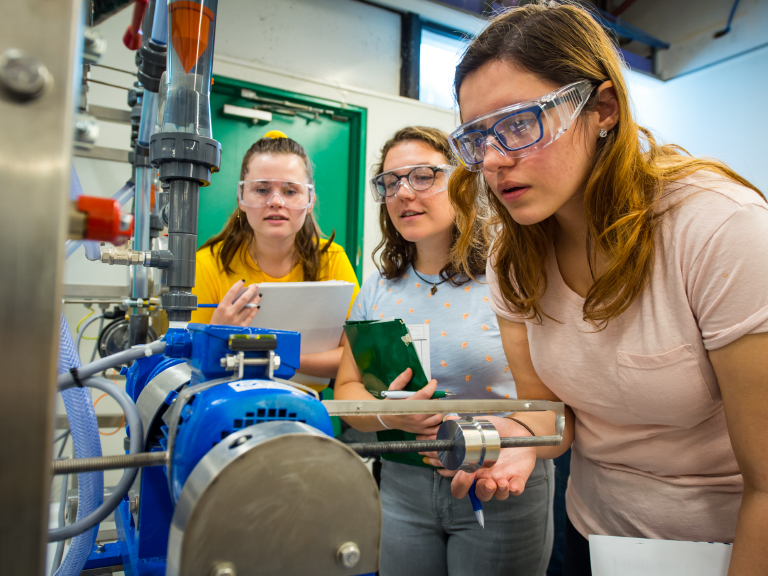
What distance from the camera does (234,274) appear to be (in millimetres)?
1601

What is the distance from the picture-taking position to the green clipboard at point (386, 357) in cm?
98

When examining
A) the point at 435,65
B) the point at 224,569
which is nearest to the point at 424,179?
the point at 224,569

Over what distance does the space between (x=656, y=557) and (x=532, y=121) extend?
2.13 ft

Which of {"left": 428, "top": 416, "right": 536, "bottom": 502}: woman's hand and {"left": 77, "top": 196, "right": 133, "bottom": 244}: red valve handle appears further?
{"left": 428, "top": 416, "right": 536, "bottom": 502}: woman's hand

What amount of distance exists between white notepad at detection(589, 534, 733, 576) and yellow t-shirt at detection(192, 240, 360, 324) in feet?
3.07

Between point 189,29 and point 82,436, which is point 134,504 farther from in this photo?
point 189,29

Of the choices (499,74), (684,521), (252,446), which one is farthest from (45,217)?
(684,521)

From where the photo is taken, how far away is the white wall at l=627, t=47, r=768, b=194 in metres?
3.64

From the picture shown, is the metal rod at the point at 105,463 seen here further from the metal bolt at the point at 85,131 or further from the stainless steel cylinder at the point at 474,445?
the metal bolt at the point at 85,131

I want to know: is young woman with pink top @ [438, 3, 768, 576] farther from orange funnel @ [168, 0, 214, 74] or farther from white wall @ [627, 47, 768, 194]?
white wall @ [627, 47, 768, 194]

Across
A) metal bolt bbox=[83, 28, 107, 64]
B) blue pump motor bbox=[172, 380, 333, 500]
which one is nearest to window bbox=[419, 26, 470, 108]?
metal bolt bbox=[83, 28, 107, 64]

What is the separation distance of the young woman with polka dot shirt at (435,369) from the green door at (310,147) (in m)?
1.55

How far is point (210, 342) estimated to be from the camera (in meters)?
0.55

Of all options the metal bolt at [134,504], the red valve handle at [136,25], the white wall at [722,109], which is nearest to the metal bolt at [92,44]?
the red valve handle at [136,25]
